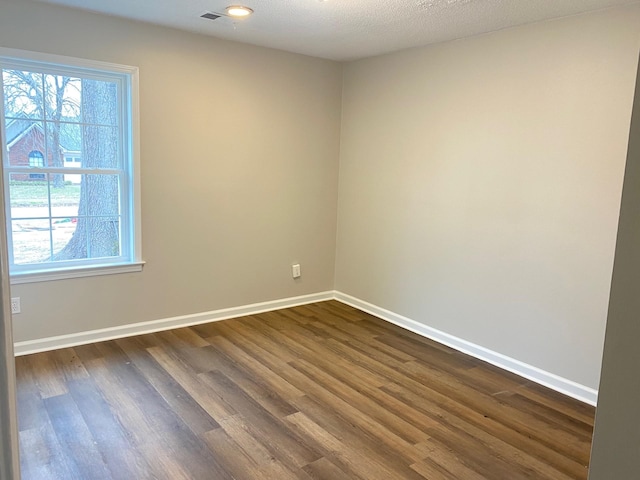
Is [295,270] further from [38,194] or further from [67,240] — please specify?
[38,194]

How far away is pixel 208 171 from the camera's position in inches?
157

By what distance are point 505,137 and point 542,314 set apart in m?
1.24

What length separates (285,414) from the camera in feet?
8.98

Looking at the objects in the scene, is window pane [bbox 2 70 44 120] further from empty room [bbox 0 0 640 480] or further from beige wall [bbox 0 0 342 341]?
beige wall [bbox 0 0 342 341]

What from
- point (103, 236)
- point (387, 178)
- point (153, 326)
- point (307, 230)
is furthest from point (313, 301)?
point (103, 236)

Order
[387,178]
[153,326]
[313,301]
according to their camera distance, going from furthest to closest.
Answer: [313,301]
[387,178]
[153,326]

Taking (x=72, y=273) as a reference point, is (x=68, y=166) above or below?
above

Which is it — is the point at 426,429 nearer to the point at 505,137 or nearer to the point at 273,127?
the point at 505,137

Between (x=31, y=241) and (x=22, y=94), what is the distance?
1004mm

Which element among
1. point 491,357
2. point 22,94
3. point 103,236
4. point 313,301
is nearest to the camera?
point 22,94

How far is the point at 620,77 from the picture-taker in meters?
2.76

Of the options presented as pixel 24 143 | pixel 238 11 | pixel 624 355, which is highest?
pixel 238 11

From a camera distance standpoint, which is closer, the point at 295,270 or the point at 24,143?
the point at 24,143

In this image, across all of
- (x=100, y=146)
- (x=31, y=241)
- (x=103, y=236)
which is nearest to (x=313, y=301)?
(x=103, y=236)
